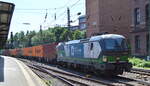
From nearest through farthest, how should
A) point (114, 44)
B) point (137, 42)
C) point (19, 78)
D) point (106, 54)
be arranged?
point (19, 78) < point (106, 54) < point (114, 44) < point (137, 42)

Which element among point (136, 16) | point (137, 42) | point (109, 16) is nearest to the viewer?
point (137, 42)

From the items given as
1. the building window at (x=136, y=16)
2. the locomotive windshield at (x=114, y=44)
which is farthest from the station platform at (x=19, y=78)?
the building window at (x=136, y=16)

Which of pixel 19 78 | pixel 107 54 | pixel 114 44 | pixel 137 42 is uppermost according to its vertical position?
pixel 137 42

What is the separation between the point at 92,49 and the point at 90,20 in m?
49.6

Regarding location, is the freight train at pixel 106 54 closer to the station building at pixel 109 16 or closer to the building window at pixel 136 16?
the building window at pixel 136 16

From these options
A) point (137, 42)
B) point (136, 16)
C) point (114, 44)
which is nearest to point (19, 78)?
point (114, 44)

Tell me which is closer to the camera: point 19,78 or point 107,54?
point 19,78

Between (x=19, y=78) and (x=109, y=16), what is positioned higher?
(x=109, y=16)

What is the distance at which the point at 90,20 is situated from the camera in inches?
2758

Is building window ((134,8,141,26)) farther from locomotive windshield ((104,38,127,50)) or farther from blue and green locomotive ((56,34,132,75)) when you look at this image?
locomotive windshield ((104,38,127,50))

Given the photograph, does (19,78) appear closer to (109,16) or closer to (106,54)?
(106,54)

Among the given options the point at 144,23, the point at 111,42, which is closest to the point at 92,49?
the point at 111,42

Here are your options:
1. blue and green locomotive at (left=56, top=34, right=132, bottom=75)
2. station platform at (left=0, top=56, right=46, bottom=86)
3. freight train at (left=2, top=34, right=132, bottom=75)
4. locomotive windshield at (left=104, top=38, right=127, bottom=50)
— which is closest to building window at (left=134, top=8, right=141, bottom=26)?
freight train at (left=2, top=34, right=132, bottom=75)

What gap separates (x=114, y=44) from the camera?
19547 millimetres
